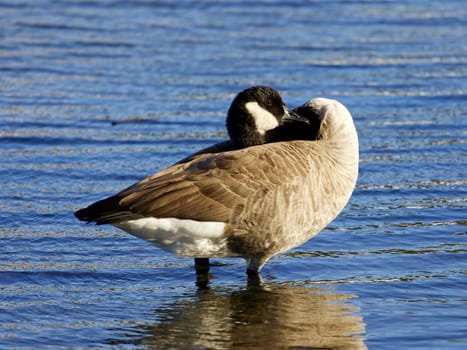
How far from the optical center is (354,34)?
16828mm

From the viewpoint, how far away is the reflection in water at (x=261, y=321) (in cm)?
666

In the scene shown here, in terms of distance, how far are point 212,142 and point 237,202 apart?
14.3ft

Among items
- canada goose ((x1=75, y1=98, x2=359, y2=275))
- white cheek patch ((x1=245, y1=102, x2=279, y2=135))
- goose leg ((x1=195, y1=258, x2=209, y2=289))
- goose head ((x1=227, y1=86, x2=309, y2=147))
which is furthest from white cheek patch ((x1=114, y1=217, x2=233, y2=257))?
white cheek patch ((x1=245, y1=102, x2=279, y2=135))

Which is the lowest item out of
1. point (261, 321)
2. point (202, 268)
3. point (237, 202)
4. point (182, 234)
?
point (261, 321)

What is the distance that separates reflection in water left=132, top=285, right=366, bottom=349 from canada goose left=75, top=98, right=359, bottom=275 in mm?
370

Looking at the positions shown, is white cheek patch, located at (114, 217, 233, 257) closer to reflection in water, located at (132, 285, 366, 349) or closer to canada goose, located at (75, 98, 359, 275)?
canada goose, located at (75, 98, 359, 275)

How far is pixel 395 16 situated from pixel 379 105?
539 cm

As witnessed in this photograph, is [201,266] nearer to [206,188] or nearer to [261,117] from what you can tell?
[206,188]

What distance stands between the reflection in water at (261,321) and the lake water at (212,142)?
0.02 meters

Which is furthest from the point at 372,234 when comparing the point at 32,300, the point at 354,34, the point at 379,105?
the point at 354,34

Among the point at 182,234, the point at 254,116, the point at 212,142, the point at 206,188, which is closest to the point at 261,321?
the point at 182,234

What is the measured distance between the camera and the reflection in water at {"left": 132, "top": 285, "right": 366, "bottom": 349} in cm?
666

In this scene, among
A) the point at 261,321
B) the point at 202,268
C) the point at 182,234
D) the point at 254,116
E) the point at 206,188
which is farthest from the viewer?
the point at 202,268

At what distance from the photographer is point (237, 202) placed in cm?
736
